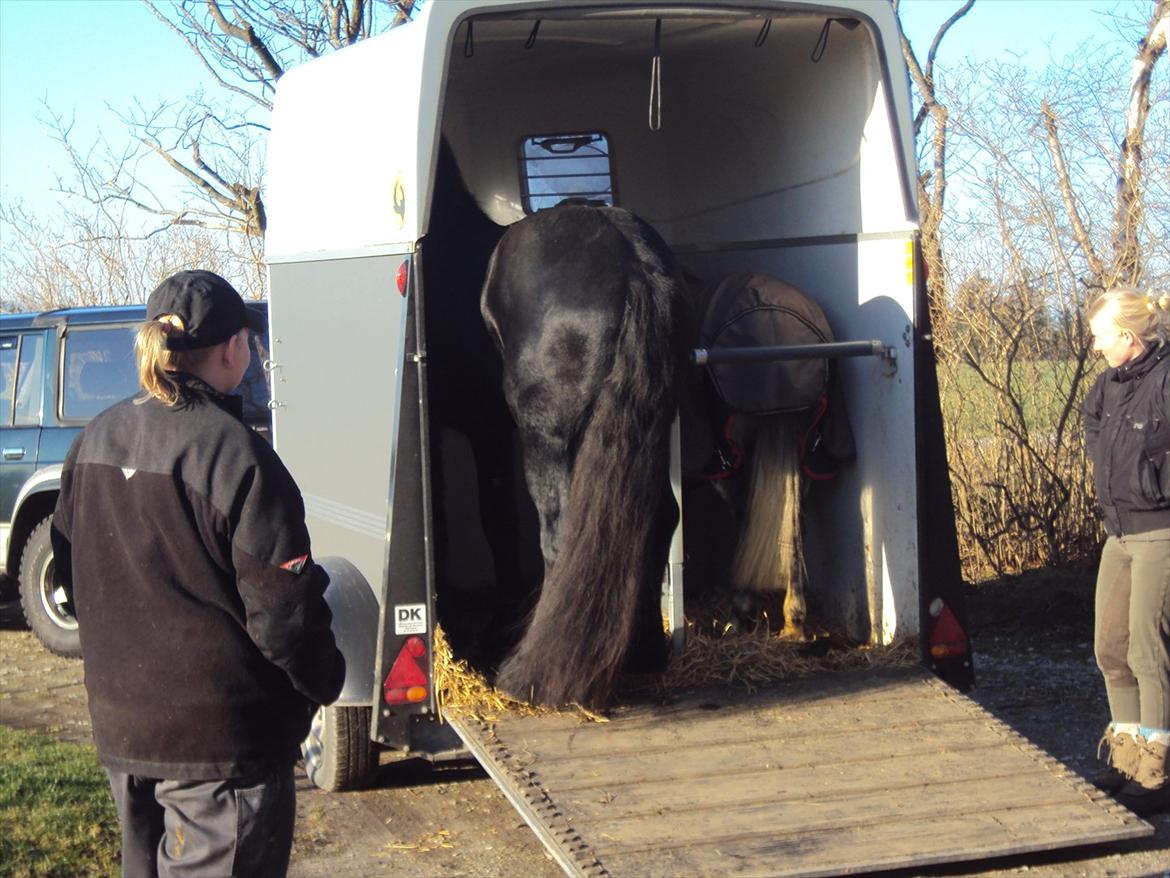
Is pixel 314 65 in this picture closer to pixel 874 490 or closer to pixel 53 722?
pixel 874 490

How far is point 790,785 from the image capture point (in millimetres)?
3893

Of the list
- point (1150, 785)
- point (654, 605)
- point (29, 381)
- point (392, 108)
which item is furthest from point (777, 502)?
point (29, 381)

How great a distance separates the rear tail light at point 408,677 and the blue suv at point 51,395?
4.57m

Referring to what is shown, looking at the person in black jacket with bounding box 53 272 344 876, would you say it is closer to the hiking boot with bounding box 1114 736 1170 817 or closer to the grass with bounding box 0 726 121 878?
the grass with bounding box 0 726 121 878

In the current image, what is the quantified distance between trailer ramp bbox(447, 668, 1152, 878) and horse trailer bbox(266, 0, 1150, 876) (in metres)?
0.01

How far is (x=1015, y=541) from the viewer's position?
845cm

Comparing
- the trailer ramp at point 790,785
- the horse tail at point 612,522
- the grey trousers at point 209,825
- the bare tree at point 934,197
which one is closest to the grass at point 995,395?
the bare tree at point 934,197

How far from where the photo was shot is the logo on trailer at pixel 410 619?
4.40 m

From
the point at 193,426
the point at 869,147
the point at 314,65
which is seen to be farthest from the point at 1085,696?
the point at 193,426

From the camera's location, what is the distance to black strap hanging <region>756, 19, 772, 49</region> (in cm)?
516

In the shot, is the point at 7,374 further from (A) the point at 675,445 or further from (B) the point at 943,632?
(B) the point at 943,632

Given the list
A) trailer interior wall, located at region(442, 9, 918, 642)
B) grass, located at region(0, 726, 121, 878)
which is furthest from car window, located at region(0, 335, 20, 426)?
trailer interior wall, located at region(442, 9, 918, 642)

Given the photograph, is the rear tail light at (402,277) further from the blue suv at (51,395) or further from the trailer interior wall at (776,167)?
the blue suv at (51,395)

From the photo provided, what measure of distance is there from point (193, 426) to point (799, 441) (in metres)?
3.00
